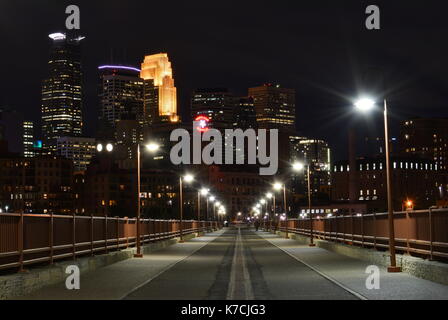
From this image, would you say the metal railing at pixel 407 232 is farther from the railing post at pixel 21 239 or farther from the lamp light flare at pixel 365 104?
the railing post at pixel 21 239

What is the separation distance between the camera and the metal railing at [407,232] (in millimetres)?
21453

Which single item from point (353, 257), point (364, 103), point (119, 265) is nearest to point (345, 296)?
point (364, 103)

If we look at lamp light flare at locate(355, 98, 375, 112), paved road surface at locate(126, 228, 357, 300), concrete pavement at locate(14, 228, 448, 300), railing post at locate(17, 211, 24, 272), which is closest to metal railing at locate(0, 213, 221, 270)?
railing post at locate(17, 211, 24, 272)

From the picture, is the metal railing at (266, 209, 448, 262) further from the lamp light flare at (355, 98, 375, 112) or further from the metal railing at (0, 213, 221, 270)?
the metal railing at (0, 213, 221, 270)

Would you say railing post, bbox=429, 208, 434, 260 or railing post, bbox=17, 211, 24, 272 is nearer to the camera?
railing post, bbox=17, 211, 24, 272

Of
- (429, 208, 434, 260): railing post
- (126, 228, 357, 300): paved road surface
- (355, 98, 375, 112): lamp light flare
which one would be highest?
(355, 98, 375, 112): lamp light flare

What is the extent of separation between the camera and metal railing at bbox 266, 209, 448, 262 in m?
21.5

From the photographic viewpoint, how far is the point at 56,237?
902 inches

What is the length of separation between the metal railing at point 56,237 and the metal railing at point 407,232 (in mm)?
10986

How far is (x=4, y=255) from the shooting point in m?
17.1

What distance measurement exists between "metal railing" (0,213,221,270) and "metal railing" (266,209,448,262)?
36.0 ft
